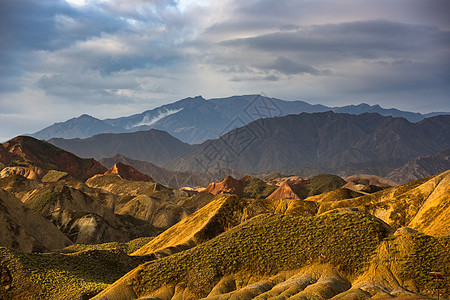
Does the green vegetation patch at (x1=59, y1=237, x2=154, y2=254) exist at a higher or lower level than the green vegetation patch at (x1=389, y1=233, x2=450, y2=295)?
lower

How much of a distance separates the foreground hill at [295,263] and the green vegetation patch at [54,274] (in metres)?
5.70

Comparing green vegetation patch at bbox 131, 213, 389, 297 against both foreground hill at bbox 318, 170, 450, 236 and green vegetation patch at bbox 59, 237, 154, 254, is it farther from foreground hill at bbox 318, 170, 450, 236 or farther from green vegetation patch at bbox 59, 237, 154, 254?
green vegetation patch at bbox 59, 237, 154, 254

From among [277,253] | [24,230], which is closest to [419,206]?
[277,253]

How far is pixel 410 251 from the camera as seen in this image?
42.7 metres

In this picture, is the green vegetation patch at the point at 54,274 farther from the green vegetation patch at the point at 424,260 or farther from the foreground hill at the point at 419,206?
the foreground hill at the point at 419,206

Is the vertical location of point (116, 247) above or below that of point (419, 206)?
below

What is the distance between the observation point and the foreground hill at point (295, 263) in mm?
41250

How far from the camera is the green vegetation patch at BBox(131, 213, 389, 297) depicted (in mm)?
44625

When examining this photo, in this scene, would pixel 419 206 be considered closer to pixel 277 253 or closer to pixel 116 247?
pixel 277 253

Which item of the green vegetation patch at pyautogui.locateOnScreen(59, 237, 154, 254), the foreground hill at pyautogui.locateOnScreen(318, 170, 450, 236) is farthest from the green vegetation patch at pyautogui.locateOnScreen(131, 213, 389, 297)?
the green vegetation patch at pyautogui.locateOnScreen(59, 237, 154, 254)

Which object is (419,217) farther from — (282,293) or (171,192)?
(171,192)

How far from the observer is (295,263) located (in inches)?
1777

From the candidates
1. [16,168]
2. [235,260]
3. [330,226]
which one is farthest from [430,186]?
[16,168]

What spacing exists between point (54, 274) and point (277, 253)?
2424cm
